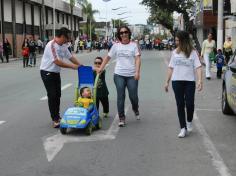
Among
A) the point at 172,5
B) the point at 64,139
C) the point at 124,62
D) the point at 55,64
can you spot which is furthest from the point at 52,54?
the point at 172,5

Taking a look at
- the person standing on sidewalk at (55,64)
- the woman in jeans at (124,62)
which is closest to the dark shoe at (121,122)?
the woman in jeans at (124,62)

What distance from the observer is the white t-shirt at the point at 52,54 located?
29.1 feet

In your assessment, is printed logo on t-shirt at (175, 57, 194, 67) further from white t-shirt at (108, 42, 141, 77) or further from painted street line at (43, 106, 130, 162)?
painted street line at (43, 106, 130, 162)

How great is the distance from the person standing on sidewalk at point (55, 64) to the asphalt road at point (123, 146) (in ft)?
1.61

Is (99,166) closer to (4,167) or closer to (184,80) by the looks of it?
(4,167)

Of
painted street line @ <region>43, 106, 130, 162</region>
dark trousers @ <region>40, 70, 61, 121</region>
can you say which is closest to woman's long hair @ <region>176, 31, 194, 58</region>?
painted street line @ <region>43, 106, 130, 162</region>

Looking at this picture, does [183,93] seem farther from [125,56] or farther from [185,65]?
[125,56]

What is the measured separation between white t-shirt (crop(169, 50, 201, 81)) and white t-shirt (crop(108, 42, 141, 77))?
1130 mm

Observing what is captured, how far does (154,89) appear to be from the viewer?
15734 millimetres

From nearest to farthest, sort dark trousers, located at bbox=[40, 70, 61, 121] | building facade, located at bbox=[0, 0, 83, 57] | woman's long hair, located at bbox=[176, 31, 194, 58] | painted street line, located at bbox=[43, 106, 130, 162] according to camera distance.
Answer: painted street line, located at bbox=[43, 106, 130, 162], woman's long hair, located at bbox=[176, 31, 194, 58], dark trousers, located at bbox=[40, 70, 61, 121], building facade, located at bbox=[0, 0, 83, 57]

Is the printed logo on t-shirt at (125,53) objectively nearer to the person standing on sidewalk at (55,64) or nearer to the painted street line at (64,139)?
the person standing on sidewalk at (55,64)

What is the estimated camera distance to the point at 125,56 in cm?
907

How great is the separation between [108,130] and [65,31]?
6.04 ft

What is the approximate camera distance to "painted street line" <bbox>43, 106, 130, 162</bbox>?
7.27 metres
